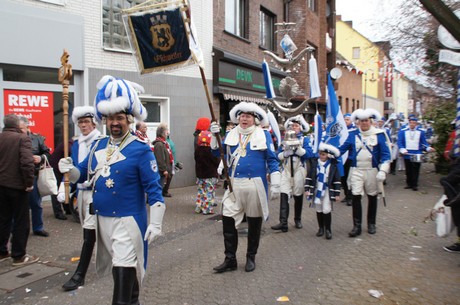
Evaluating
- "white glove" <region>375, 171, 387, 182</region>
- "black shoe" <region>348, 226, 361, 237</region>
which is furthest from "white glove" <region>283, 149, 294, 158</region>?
"black shoe" <region>348, 226, 361, 237</region>

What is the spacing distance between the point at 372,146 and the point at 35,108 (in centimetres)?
708

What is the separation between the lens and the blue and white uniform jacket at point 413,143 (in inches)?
474

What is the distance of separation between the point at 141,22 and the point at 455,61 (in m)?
3.76

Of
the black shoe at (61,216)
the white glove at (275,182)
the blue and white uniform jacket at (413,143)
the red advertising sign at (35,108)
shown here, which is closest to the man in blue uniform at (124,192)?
the white glove at (275,182)

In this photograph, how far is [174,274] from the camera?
518 centimetres

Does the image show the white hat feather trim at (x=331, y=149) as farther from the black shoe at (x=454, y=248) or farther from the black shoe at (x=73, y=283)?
the black shoe at (x=73, y=283)

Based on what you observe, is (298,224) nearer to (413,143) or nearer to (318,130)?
(318,130)

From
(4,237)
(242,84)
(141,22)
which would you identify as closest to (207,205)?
(4,237)

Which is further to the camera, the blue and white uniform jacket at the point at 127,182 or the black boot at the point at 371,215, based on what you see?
the black boot at the point at 371,215

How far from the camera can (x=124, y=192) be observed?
3.38 meters

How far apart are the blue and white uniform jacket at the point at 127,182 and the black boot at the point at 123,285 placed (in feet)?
1.23

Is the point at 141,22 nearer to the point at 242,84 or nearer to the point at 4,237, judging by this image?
the point at 4,237

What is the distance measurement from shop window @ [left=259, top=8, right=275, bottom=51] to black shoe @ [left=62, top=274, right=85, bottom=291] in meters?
14.9

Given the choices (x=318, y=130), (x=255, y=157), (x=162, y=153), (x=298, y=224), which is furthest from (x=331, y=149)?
(x=162, y=153)
